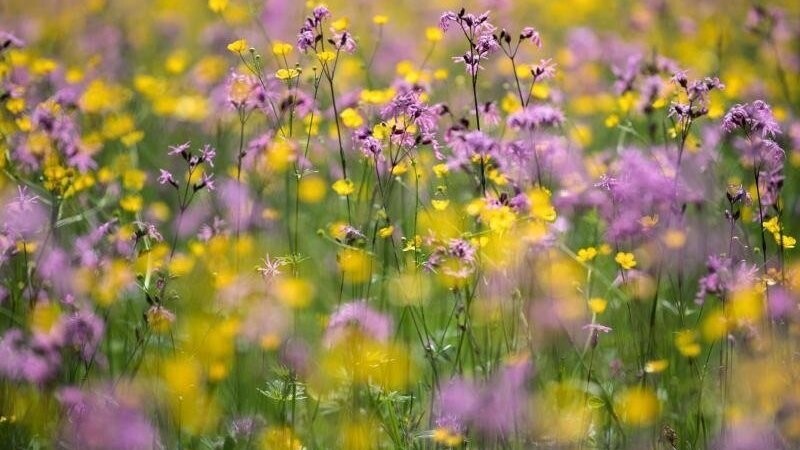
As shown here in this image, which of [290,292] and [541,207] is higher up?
[541,207]

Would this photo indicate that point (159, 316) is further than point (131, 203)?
No

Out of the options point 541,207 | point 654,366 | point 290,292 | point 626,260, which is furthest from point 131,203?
point 654,366

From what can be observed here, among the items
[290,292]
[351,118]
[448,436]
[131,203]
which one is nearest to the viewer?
[448,436]

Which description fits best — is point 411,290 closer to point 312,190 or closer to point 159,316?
point 159,316

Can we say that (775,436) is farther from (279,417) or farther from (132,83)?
(132,83)

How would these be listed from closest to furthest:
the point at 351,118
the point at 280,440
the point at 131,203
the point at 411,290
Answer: the point at 280,440 → the point at 411,290 → the point at 351,118 → the point at 131,203

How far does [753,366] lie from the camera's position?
106 inches

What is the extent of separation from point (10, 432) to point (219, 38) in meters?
3.37

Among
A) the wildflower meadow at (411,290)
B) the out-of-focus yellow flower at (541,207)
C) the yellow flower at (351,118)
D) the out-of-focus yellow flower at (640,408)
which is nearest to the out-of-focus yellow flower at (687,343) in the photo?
the wildflower meadow at (411,290)

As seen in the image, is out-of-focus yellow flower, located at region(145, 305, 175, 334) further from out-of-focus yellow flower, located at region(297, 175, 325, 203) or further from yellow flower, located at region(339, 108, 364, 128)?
out-of-focus yellow flower, located at region(297, 175, 325, 203)

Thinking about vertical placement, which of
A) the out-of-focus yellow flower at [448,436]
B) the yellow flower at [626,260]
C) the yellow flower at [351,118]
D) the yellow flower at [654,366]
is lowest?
the out-of-focus yellow flower at [448,436]

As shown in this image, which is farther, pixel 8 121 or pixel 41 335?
pixel 8 121

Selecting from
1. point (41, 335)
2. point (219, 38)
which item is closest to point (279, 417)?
point (41, 335)

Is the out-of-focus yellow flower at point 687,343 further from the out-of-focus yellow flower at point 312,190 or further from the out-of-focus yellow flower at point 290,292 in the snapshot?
the out-of-focus yellow flower at point 312,190
